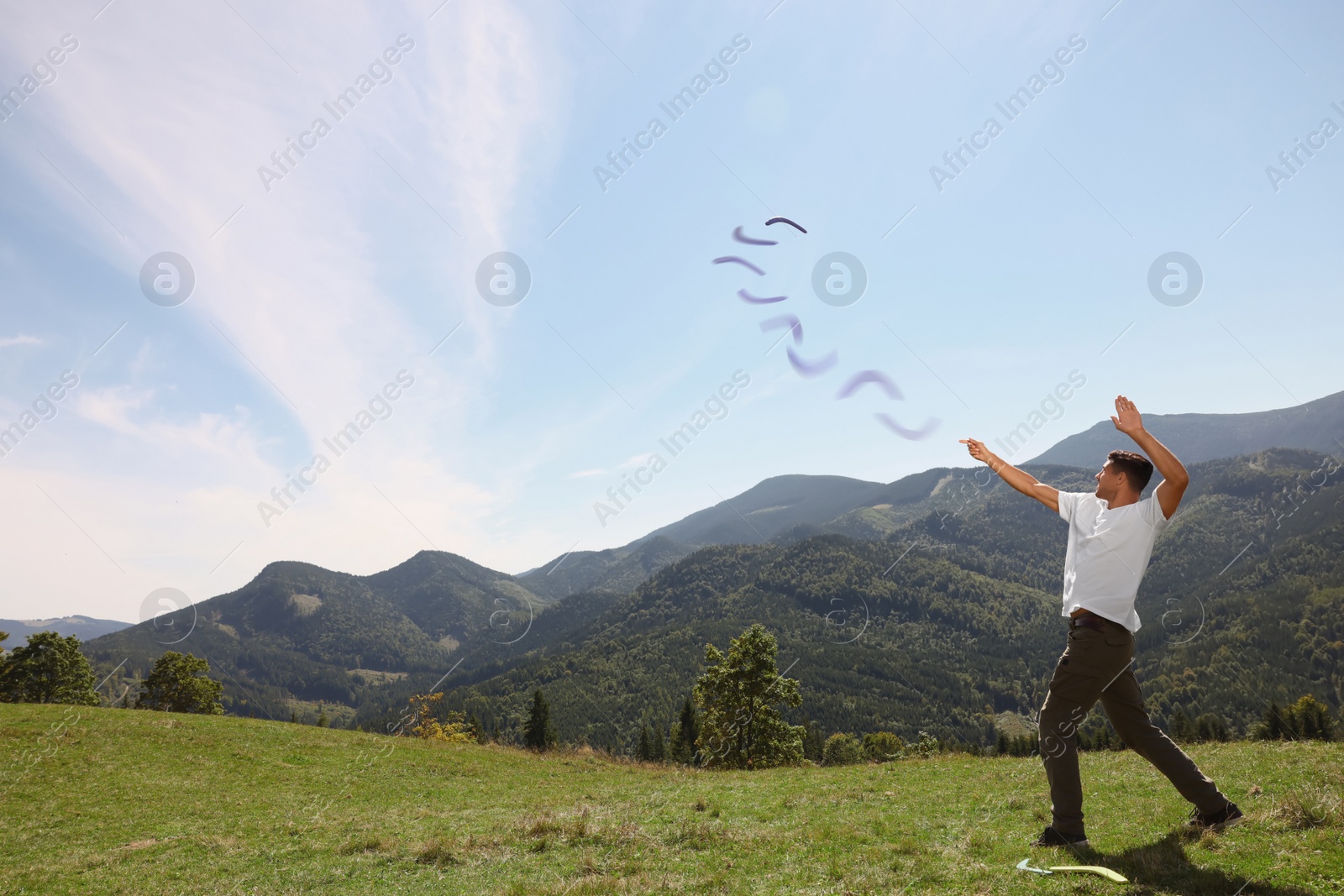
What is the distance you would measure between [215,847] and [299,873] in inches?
151

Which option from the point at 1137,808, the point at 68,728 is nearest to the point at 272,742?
the point at 68,728

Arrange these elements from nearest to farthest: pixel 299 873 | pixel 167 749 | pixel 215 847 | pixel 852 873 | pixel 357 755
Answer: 1. pixel 852 873
2. pixel 299 873
3. pixel 215 847
4. pixel 167 749
5. pixel 357 755

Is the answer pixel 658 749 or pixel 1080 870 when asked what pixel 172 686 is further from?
pixel 1080 870

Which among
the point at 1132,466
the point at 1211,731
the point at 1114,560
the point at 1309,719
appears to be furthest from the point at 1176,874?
the point at 1309,719

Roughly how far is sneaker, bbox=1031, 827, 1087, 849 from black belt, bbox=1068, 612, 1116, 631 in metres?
2.07

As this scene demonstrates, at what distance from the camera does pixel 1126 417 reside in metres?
5.84

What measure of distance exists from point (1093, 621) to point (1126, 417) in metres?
2.01

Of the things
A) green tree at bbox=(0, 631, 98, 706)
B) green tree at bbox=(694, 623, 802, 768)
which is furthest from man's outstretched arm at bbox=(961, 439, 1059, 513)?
green tree at bbox=(0, 631, 98, 706)

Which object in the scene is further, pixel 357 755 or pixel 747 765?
pixel 747 765

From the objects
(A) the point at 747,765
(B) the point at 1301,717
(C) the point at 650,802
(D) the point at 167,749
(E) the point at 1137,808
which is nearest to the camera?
(E) the point at 1137,808

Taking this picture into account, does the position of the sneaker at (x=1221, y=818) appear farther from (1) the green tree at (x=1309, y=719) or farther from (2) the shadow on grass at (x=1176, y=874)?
(1) the green tree at (x=1309, y=719)

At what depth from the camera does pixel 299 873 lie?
8.62 meters

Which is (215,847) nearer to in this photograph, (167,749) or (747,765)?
(167,749)

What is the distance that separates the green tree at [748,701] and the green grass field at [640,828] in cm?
1557
